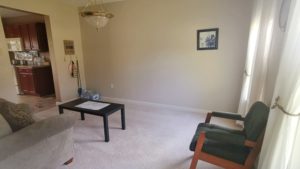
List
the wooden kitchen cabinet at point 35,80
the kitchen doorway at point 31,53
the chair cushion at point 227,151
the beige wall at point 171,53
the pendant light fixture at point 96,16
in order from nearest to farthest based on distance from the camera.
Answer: the chair cushion at point 227,151 → the pendant light fixture at point 96,16 → the beige wall at point 171,53 → the kitchen doorway at point 31,53 → the wooden kitchen cabinet at point 35,80

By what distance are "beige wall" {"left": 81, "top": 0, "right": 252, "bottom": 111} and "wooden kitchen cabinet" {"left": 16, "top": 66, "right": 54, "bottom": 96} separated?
1.61m

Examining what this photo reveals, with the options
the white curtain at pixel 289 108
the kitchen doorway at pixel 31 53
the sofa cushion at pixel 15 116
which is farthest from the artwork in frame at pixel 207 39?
→ the kitchen doorway at pixel 31 53

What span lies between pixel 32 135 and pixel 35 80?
433cm

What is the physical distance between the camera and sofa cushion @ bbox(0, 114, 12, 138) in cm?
146

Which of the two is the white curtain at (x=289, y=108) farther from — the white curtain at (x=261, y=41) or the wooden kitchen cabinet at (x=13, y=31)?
the wooden kitchen cabinet at (x=13, y=31)

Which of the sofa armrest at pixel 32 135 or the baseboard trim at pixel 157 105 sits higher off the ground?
the sofa armrest at pixel 32 135

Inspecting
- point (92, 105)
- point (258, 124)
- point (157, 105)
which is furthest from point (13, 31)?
point (258, 124)

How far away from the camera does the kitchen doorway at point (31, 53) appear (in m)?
5.02

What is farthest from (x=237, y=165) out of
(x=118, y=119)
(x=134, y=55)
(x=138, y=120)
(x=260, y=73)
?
(x=134, y=55)

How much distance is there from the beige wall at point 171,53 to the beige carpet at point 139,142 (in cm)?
61

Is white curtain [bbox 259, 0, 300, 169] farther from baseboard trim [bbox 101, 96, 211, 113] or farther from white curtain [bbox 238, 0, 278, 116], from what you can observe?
baseboard trim [bbox 101, 96, 211, 113]

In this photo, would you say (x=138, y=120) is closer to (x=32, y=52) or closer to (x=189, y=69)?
(x=189, y=69)

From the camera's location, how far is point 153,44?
13.1ft

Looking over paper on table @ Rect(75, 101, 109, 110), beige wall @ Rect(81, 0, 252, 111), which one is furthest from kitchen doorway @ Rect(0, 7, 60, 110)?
paper on table @ Rect(75, 101, 109, 110)
